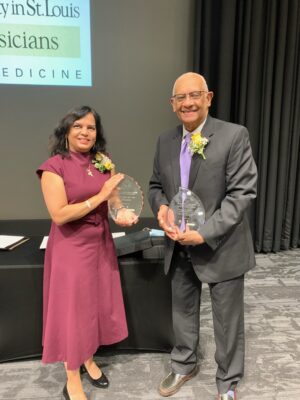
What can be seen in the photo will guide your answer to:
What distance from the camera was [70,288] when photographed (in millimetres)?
1658

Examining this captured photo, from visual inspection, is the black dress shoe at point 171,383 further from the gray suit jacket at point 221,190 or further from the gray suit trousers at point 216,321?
the gray suit jacket at point 221,190

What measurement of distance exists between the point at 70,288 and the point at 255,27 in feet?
10.2

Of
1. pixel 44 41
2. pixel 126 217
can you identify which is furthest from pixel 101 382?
pixel 44 41

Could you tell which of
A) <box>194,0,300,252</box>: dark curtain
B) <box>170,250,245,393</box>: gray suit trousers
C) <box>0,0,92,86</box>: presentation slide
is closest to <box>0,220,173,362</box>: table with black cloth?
<box>170,250,245,393</box>: gray suit trousers

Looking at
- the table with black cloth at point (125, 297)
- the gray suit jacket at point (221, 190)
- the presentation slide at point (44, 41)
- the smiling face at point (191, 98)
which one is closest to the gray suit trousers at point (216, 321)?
the gray suit jacket at point (221, 190)

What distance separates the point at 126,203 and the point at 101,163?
231mm

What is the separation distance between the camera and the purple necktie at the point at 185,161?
1651mm

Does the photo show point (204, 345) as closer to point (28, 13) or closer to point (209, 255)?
point (209, 255)

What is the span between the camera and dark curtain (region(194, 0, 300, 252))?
3.47m

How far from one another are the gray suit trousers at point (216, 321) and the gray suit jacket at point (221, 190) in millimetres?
109

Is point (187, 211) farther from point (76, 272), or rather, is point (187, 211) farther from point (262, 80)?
point (262, 80)

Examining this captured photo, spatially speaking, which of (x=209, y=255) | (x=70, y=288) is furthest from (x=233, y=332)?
(x=70, y=288)

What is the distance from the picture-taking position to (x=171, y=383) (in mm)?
1909

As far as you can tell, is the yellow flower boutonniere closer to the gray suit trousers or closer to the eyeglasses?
the eyeglasses
